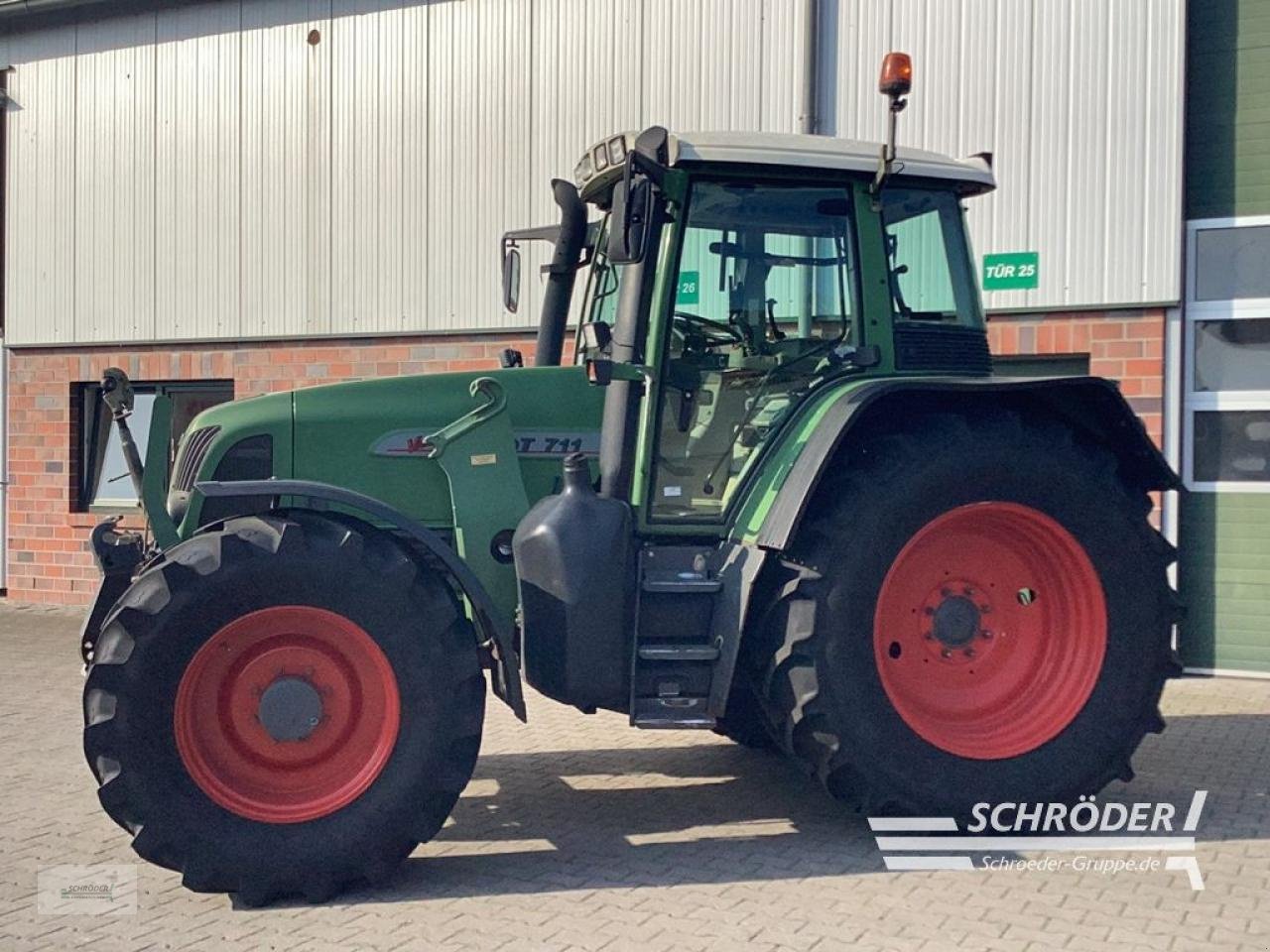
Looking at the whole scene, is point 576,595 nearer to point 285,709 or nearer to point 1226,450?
point 285,709

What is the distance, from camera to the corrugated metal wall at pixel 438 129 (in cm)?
874

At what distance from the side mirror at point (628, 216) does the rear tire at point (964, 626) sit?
1.12 meters

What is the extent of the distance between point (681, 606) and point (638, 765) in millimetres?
1686

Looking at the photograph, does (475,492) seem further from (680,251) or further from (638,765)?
(638,765)

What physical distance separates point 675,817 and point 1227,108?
6022 mm

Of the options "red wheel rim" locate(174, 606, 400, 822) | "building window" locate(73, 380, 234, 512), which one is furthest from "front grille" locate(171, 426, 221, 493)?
"building window" locate(73, 380, 234, 512)

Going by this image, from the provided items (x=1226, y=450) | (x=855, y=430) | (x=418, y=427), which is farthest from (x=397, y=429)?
(x=1226, y=450)

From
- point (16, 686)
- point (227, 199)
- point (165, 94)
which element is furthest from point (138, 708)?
point (165, 94)

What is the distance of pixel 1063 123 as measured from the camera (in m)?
8.81

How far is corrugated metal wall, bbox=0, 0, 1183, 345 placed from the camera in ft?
28.7

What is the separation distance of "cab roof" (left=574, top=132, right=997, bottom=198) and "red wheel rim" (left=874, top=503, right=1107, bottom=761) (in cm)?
137

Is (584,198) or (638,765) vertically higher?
(584,198)

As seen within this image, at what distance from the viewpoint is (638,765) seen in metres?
6.45

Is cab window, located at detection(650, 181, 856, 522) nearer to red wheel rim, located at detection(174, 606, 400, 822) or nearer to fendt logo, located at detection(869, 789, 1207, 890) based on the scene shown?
red wheel rim, located at detection(174, 606, 400, 822)
